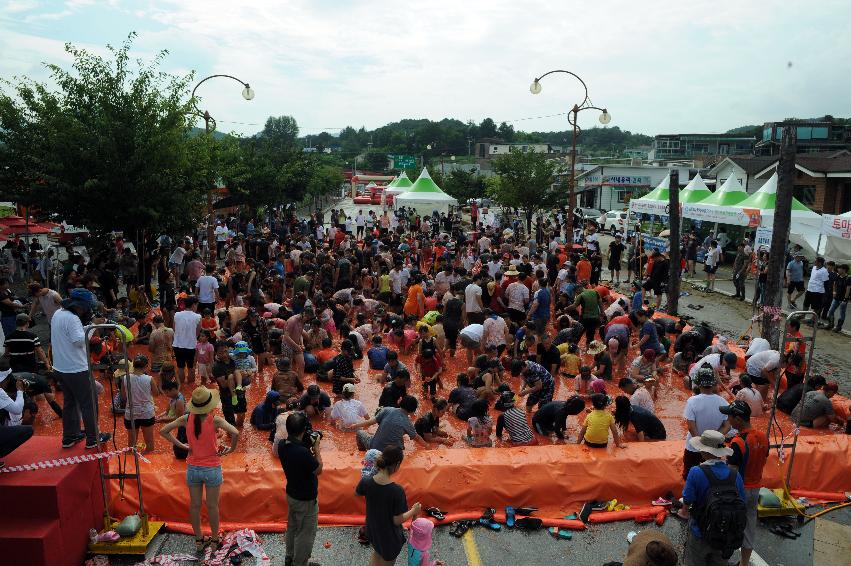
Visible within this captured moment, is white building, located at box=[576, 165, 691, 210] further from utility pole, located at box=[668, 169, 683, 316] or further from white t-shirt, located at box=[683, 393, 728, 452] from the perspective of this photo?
white t-shirt, located at box=[683, 393, 728, 452]

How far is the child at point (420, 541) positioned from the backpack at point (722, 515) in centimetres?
206

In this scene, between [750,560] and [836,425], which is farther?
[836,425]

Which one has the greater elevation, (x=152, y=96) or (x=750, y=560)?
(x=152, y=96)

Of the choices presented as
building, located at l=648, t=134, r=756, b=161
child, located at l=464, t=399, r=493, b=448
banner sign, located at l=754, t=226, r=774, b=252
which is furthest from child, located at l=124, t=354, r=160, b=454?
building, located at l=648, t=134, r=756, b=161

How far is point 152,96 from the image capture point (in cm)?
1426

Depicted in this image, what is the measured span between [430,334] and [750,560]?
6206 mm

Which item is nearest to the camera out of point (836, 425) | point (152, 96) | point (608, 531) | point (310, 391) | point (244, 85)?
point (608, 531)

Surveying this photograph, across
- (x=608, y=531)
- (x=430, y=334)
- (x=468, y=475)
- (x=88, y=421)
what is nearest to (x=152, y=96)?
(x=430, y=334)

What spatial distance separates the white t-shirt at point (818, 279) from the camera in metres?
14.2

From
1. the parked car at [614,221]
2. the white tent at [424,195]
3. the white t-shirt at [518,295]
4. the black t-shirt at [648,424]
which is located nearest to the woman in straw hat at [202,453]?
the black t-shirt at [648,424]

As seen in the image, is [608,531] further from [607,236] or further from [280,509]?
[607,236]

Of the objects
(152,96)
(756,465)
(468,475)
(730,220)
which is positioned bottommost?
(468,475)

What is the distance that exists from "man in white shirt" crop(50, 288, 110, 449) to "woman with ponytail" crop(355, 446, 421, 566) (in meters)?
2.59

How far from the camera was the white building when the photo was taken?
46.2 metres
